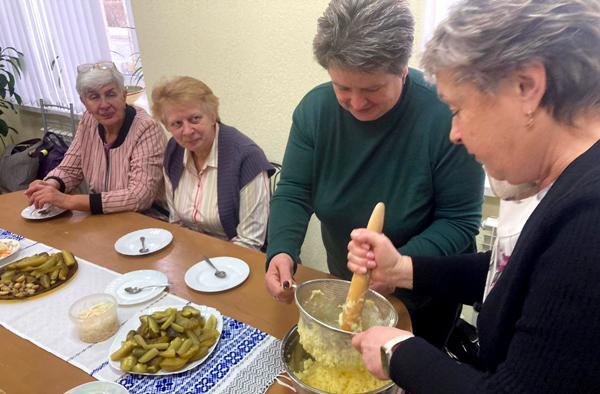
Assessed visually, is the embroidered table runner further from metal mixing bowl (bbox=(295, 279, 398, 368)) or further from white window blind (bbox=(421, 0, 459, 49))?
white window blind (bbox=(421, 0, 459, 49))

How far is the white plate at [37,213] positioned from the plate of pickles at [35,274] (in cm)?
45

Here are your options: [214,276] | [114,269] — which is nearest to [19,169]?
[114,269]

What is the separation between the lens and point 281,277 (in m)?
1.23

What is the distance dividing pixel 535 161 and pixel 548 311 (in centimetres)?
23

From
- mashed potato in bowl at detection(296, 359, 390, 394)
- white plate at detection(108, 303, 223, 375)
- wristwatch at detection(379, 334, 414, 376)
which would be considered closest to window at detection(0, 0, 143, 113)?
white plate at detection(108, 303, 223, 375)

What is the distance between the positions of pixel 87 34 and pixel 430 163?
11.2ft

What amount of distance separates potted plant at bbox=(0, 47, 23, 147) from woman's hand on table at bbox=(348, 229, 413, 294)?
4344mm

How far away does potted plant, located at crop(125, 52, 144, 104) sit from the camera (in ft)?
11.7

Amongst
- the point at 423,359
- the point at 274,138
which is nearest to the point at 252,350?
the point at 423,359

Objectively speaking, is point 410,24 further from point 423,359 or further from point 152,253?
point 152,253

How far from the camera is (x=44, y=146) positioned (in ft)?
11.8

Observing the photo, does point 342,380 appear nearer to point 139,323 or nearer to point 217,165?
point 139,323

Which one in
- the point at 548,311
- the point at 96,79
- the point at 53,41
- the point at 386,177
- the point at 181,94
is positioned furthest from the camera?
the point at 53,41

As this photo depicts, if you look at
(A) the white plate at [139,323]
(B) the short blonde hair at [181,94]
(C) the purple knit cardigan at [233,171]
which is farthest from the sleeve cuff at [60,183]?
(A) the white plate at [139,323]
